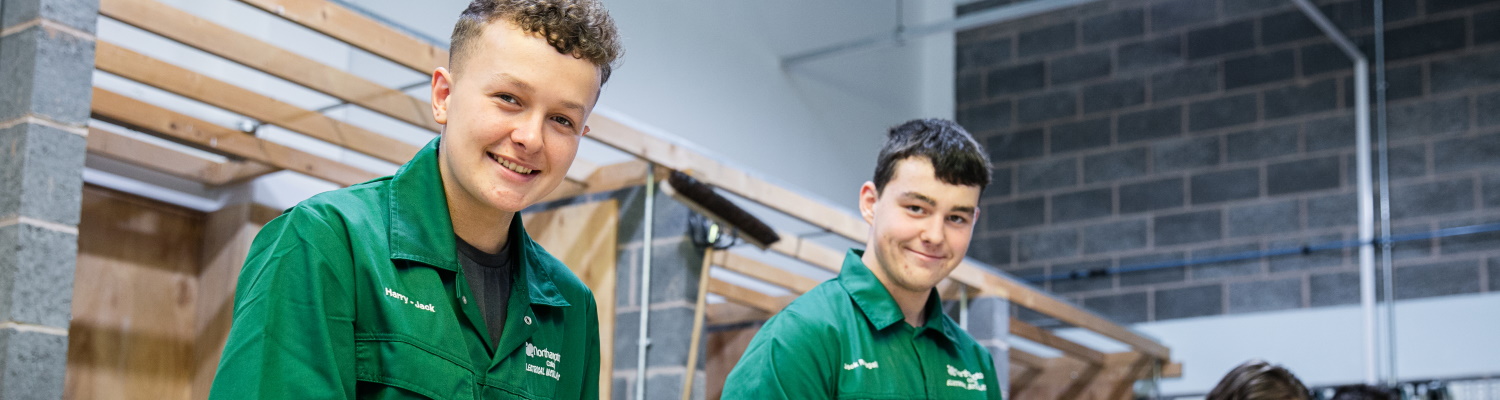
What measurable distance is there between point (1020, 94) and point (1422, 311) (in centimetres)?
215

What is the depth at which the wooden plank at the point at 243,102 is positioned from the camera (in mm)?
2766

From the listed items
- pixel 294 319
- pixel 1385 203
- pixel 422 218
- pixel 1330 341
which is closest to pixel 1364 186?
pixel 1385 203

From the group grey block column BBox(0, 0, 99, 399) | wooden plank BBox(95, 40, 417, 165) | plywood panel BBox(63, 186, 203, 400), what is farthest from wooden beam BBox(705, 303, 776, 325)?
grey block column BBox(0, 0, 99, 399)

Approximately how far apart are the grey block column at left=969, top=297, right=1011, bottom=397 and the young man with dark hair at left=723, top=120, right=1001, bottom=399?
186cm

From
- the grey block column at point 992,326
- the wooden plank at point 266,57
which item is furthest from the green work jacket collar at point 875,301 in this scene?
the grey block column at point 992,326

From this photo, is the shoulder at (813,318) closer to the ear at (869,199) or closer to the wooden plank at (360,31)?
the ear at (869,199)

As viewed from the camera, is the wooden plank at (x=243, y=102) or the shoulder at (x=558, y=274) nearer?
the shoulder at (x=558, y=274)

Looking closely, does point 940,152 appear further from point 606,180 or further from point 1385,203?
point 1385,203

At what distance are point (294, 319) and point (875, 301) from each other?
1.31 m

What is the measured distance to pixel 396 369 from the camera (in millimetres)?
1394

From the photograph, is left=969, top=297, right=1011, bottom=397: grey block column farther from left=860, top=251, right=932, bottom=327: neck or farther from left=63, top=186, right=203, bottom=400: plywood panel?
left=63, top=186, right=203, bottom=400: plywood panel

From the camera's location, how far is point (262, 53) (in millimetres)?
A: 2820

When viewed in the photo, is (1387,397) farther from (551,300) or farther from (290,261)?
(290,261)

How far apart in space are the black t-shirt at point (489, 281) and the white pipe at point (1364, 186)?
501 cm
